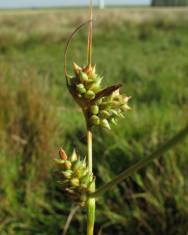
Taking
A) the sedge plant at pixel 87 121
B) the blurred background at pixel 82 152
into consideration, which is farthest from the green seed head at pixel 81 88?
the blurred background at pixel 82 152

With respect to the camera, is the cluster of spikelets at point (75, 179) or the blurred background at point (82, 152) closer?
the cluster of spikelets at point (75, 179)

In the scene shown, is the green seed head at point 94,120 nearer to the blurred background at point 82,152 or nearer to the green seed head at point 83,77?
the green seed head at point 83,77

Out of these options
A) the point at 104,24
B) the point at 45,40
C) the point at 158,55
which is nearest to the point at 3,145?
the point at 158,55

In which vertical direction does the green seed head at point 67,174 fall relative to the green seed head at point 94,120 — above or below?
below

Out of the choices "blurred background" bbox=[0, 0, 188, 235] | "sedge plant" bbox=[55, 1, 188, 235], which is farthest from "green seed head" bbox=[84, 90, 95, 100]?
"blurred background" bbox=[0, 0, 188, 235]

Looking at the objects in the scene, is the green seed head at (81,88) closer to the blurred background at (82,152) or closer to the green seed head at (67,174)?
the green seed head at (67,174)

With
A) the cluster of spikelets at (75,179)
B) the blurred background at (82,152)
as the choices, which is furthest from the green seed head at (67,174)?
the blurred background at (82,152)

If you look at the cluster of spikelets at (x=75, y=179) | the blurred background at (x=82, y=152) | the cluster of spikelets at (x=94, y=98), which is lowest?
the blurred background at (x=82, y=152)
